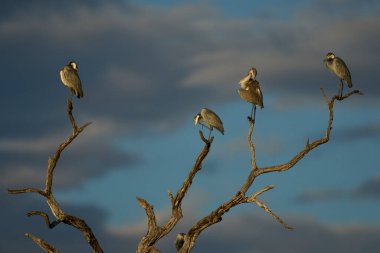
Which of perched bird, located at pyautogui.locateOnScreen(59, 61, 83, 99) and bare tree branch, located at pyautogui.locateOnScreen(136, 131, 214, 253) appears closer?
bare tree branch, located at pyautogui.locateOnScreen(136, 131, 214, 253)

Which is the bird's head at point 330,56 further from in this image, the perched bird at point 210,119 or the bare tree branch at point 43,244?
the bare tree branch at point 43,244

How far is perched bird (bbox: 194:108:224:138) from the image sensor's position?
32.1m

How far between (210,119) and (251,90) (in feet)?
5.83

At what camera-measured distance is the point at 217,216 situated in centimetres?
2894

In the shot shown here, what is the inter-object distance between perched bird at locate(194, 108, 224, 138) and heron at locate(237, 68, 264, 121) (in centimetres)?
121

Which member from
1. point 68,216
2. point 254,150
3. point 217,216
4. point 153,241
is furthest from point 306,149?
point 68,216

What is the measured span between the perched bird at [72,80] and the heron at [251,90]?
5.58 m

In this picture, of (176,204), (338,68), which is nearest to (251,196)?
(176,204)

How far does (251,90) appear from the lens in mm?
32625

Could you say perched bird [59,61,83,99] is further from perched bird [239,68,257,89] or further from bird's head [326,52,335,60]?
bird's head [326,52,335,60]

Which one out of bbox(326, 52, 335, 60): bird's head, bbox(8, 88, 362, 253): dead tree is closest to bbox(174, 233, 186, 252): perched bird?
bbox(8, 88, 362, 253): dead tree

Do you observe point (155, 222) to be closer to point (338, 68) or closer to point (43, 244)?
point (43, 244)

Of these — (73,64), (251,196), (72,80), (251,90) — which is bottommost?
(251,196)

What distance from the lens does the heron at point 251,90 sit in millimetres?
32281
